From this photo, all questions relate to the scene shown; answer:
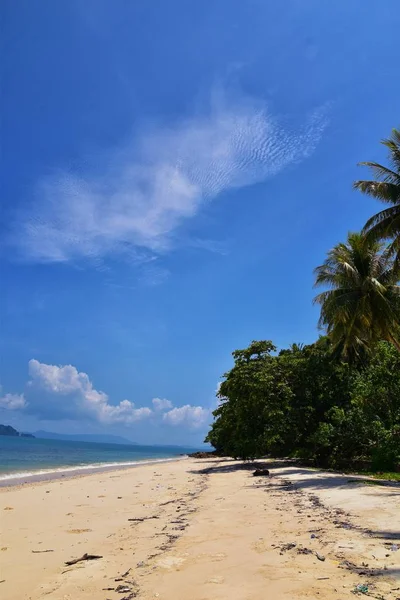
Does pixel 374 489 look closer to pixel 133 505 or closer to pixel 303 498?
pixel 303 498

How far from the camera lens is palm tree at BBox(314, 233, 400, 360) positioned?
20844mm

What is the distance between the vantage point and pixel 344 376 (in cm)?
2628

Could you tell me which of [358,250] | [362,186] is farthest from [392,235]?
[358,250]

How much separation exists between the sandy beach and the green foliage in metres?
8.64

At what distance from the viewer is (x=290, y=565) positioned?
526 centimetres

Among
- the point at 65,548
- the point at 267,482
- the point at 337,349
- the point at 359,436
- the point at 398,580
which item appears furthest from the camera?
the point at 337,349

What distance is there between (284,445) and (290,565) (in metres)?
23.6

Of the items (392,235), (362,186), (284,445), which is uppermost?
(362,186)

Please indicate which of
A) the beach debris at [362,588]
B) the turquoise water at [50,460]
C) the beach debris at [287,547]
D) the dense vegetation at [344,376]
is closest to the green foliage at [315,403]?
the dense vegetation at [344,376]

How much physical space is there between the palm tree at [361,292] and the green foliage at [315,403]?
5.30 ft

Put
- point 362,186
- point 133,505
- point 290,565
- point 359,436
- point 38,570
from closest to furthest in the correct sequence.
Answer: point 290,565 < point 38,570 < point 133,505 < point 362,186 < point 359,436

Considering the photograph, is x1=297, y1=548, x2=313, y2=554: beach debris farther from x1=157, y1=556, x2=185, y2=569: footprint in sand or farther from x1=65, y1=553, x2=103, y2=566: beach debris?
x1=65, y1=553, x2=103, y2=566: beach debris

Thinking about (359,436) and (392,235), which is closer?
(392,235)

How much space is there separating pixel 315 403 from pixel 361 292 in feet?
27.1
